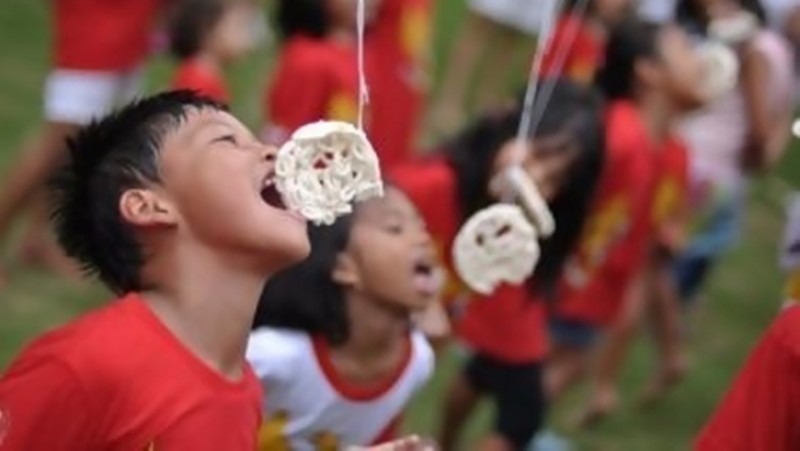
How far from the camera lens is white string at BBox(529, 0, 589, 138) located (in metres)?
4.38

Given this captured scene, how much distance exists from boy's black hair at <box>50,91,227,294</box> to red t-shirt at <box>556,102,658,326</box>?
207 centimetres

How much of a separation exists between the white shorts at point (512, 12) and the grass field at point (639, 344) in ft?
2.36

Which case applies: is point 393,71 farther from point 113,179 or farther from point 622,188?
point 113,179

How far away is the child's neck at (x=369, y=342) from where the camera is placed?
3508 millimetres

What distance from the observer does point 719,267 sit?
6398 millimetres

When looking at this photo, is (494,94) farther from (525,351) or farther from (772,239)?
(525,351)

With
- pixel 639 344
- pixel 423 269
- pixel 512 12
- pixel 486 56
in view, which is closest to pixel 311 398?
pixel 423 269

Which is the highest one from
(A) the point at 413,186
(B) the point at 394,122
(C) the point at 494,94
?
(A) the point at 413,186

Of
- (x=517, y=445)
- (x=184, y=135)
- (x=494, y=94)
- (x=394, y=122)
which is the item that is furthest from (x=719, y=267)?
(x=184, y=135)

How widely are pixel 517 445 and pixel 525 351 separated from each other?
20cm

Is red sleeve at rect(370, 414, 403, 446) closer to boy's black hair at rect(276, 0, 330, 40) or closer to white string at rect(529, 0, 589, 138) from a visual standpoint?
white string at rect(529, 0, 589, 138)

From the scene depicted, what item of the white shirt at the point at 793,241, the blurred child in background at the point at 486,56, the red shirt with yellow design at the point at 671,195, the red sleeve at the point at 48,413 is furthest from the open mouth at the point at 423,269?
the blurred child in background at the point at 486,56

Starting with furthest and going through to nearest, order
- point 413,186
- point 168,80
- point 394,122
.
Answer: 1. point 168,80
2. point 394,122
3. point 413,186

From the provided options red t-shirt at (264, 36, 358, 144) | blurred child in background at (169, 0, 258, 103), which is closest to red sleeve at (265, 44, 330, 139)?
red t-shirt at (264, 36, 358, 144)
